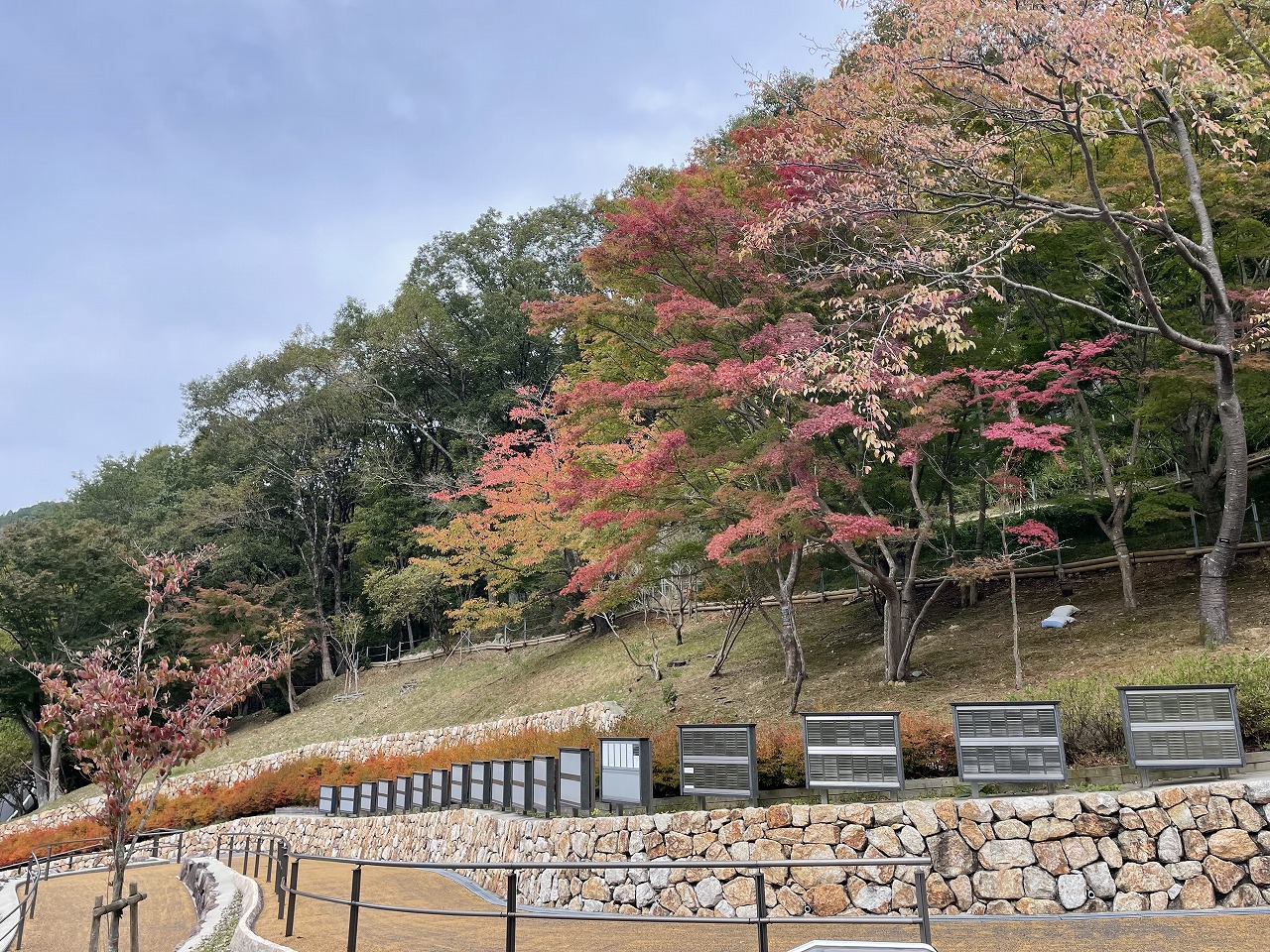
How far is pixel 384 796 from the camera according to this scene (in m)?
18.1

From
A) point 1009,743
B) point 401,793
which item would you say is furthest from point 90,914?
point 1009,743

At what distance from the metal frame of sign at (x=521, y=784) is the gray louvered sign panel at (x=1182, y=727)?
7.25 meters

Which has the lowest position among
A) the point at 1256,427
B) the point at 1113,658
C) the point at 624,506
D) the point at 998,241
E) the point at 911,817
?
the point at 911,817

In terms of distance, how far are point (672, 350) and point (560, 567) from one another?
17.2 metres

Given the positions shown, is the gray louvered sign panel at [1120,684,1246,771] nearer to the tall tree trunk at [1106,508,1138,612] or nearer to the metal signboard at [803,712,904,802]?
the metal signboard at [803,712,904,802]

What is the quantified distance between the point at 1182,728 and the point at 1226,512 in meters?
5.58

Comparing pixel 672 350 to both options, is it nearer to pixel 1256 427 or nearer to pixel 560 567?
pixel 1256 427

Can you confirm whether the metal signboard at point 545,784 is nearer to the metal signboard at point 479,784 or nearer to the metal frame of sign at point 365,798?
the metal signboard at point 479,784

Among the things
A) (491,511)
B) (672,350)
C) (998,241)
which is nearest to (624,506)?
(672,350)

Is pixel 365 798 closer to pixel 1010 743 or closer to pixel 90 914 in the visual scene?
pixel 90 914

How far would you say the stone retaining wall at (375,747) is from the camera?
67.4 ft

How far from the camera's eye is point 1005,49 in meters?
11.0

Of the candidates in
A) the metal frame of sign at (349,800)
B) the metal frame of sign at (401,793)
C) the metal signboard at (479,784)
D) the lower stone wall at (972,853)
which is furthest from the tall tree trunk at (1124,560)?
the metal frame of sign at (349,800)

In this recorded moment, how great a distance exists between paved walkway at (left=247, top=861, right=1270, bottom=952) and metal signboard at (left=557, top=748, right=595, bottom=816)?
2484 mm
